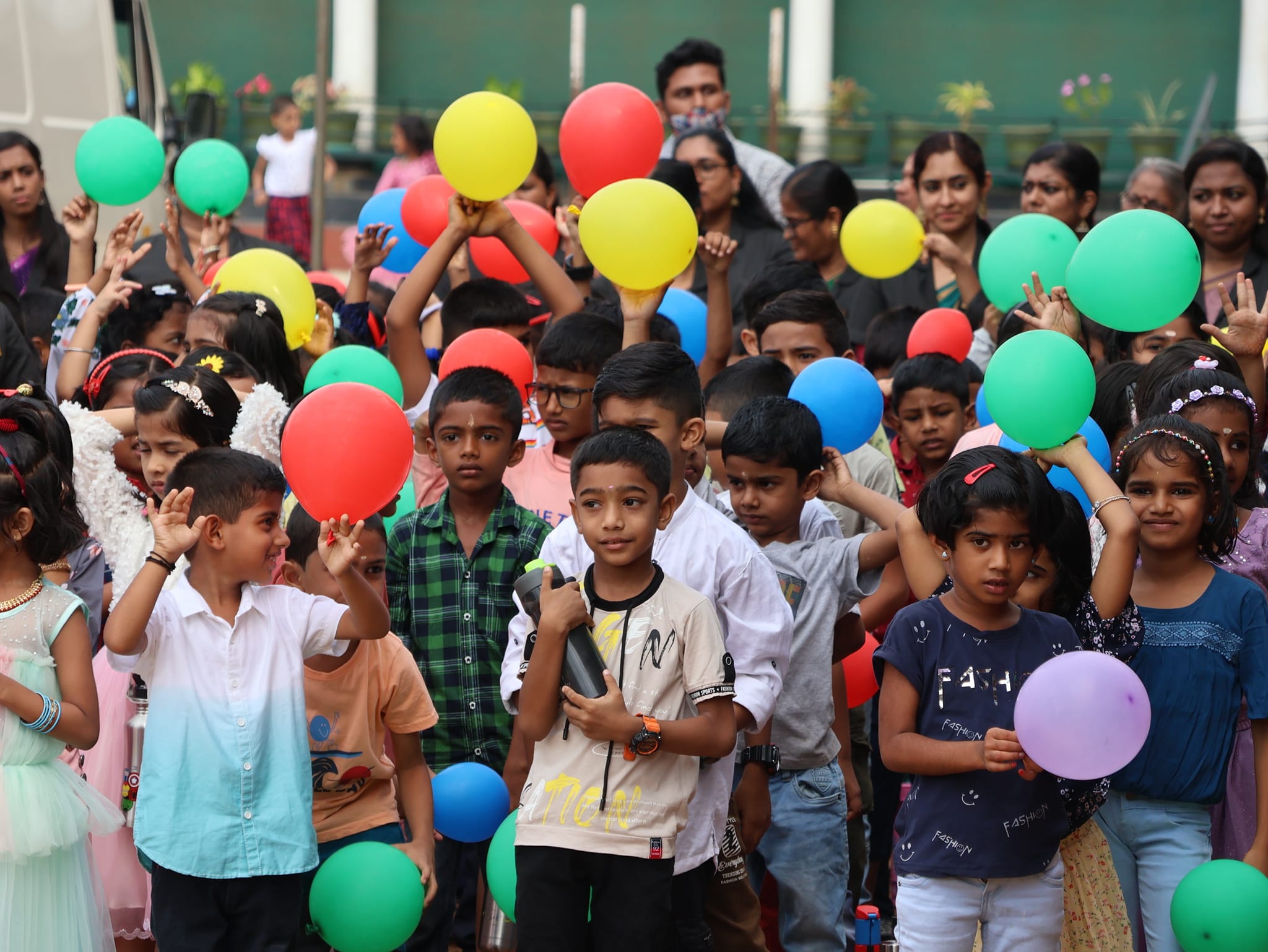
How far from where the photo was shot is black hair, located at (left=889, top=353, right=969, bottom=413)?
15.3 feet

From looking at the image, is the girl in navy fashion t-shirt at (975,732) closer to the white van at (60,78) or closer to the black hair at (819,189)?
the black hair at (819,189)

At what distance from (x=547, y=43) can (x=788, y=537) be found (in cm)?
1511

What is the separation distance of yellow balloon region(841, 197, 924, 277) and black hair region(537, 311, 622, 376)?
1.61 m

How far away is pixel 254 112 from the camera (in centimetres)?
1680

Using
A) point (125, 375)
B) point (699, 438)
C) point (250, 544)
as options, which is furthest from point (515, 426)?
point (125, 375)

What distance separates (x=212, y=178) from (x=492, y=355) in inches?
80.1

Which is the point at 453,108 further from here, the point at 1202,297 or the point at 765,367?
→ the point at 1202,297

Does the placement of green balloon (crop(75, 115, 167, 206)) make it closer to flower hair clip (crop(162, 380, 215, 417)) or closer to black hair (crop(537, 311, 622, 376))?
flower hair clip (crop(162, 380, 215, 417))

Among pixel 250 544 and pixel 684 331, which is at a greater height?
pixel 684 331

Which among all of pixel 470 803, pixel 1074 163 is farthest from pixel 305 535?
pixel 1074 163

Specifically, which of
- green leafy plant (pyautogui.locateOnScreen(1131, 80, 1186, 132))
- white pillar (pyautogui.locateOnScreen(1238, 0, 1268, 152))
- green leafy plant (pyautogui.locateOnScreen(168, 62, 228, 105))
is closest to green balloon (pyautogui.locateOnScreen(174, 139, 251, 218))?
green leafy plant (pyautogui.locateOnScreen(168, 62, 228, 105))

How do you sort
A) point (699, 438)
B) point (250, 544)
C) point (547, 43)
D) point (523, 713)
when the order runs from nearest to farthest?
point (523, 713), point (250, 544), point (699, 438), point (547, 43)

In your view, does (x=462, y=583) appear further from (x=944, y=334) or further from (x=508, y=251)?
(x=508, y=251)

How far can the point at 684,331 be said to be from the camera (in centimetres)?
498
